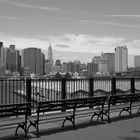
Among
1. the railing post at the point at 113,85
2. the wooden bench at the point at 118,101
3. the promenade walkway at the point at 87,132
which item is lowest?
the promenade walkway at the point at 87,132

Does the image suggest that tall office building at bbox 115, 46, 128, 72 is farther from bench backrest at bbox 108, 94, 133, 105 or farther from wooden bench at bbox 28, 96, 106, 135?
wooden bench at bbox 28, 96, 106, 135

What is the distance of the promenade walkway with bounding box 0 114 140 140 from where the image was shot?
7387 millimetres

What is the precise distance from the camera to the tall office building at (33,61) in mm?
91500

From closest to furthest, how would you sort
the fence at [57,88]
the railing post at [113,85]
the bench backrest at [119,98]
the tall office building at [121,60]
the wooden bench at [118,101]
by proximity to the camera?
the wooden bench at [118,101]
the bench backrest at [119,98]
the fence at [57,88]
the railing post at [113,85]
the tall office building at [121,60]

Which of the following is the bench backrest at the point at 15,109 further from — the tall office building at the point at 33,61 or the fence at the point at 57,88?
the tall office building at the point at 33,61

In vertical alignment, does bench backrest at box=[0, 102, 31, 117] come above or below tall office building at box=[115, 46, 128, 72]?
below

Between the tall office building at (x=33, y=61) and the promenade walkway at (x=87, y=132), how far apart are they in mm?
76724

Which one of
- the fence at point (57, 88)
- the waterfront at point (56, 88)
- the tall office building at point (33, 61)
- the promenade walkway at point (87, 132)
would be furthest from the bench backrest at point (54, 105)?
the tall office building at point (33, 61)

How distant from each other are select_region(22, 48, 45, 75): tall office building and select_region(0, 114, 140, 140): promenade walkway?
76724 mm

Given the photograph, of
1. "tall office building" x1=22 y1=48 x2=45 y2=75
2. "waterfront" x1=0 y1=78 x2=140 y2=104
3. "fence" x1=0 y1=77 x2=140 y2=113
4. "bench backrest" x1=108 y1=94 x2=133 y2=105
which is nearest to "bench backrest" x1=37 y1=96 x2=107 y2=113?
"bench backrest" x1=108 y1=94 x2=133 y2=105

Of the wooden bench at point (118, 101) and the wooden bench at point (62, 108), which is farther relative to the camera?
the wooden bench at point (118, 101)

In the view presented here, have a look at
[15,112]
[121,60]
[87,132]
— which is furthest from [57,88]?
[121,60]

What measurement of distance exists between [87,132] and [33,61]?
9327 centimetres

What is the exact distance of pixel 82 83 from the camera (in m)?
13.1
